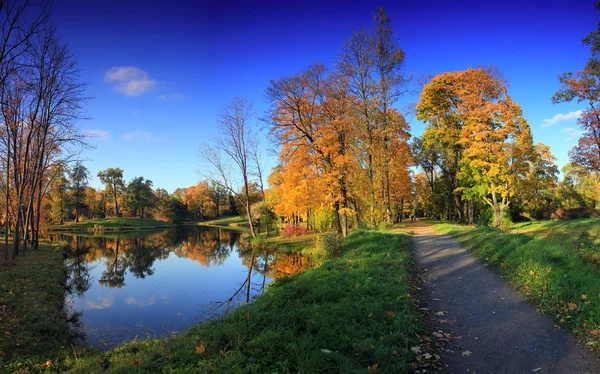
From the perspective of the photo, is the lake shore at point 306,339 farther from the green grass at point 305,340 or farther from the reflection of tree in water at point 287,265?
the reflection of tree in water at point 287,265

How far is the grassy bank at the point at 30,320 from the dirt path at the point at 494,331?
6.93 metres

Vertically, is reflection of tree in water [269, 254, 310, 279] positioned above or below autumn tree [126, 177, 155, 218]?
below

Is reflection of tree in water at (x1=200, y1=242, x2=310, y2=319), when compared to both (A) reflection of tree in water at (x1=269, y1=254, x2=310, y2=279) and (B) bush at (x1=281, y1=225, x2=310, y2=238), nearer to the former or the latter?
(A) reflection of tree in water at (x1=269, y1=254, x2=310, y2=279)

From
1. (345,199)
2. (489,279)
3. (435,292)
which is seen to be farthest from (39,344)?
(345,199)

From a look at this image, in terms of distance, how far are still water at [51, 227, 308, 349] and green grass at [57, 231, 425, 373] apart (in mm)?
2864

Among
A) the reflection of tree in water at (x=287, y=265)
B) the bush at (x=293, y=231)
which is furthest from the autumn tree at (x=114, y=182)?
the reflection of tree in water at (x=287, y=265)

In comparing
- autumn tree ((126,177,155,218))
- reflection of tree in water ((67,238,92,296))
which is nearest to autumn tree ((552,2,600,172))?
reflection of tree in water ((67,238,92,296))

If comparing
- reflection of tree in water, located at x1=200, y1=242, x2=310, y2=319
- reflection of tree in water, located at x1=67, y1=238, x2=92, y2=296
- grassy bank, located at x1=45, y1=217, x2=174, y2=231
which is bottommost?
reflection of tree in water, located at x1=200, y1=242, x2=310, y2=319

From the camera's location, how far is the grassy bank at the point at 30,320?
225 inches

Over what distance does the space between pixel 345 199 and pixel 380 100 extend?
7016 millimetres

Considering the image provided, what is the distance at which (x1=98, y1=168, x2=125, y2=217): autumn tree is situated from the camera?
7419 centimetres

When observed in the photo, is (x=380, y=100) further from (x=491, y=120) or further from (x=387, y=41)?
(x=491, y=120)

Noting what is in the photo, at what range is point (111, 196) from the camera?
253ft

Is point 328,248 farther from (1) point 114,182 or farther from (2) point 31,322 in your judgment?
(1) point 114,182
